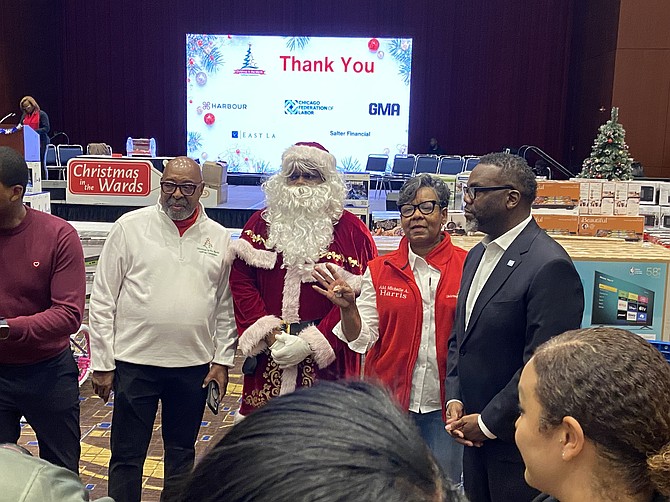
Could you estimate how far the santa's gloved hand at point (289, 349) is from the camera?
8.05ft

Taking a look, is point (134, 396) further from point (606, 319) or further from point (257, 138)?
point (257, 138)

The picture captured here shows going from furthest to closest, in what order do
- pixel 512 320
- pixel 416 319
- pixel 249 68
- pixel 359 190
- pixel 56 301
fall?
pixel 249 68, pixel 359 190, pixel 416 319, pixel 56 301, pixel 512 320

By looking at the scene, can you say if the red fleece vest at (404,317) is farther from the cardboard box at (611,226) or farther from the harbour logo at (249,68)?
the harbour logo at (249,68)

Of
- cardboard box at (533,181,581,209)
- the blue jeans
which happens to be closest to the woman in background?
cardboard box at (533,181,581,209)

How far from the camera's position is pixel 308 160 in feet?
8.90

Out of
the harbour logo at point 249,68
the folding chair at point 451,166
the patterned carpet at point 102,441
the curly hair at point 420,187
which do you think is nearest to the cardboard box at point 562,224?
the curly hair at point 420,187

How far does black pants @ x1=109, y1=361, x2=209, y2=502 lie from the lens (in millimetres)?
2549

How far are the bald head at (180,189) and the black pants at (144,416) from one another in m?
0.60

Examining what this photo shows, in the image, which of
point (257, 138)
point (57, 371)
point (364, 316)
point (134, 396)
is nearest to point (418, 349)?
point (364, 316)

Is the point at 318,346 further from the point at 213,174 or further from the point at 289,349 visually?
the point at 213,174

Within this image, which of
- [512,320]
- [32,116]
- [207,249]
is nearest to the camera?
[512,320]

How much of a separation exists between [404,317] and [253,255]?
24.5 inches

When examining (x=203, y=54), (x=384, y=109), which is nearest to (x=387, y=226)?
(x=384, y=109)

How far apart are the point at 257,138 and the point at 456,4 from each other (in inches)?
227
